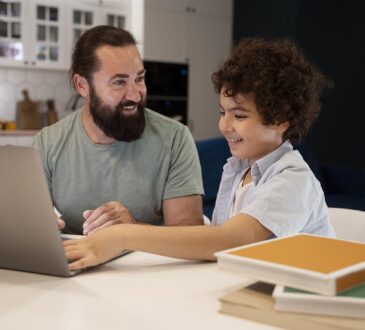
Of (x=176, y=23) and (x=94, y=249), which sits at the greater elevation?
(x=176, y=23)

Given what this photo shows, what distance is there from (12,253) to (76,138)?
801mm

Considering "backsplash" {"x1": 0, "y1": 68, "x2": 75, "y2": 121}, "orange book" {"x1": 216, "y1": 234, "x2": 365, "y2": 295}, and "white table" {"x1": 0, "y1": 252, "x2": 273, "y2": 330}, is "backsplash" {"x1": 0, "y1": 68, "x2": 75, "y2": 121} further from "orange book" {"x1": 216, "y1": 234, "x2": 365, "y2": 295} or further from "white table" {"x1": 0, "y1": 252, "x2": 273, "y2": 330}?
"orange book" {"x1": 216, "y1": 234, "x2": 365, "y2": 295}

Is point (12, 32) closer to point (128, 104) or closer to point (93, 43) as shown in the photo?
point (93, 43)

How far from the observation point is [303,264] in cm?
76

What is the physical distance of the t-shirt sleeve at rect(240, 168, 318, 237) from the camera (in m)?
1.13

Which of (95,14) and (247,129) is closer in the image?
(247,129)

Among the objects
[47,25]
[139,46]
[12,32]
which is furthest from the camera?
[139,46]

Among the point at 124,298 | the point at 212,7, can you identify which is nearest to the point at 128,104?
the point at 124,298

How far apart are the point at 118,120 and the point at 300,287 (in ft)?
3.73

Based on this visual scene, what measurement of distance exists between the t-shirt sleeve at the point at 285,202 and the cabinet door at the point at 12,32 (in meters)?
4.35

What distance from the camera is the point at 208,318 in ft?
2.64

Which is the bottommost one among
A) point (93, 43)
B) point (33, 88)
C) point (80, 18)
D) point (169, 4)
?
point (33, 88)

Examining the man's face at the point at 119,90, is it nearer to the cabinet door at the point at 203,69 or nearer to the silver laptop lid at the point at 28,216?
the silver laptop lid at the point at 28,216

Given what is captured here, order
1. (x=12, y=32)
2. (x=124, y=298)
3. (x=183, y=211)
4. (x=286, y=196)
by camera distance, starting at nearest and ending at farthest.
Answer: (x=124, y=298), (x=286, y=196), (x=183, y=211), (x=12, y=32)
